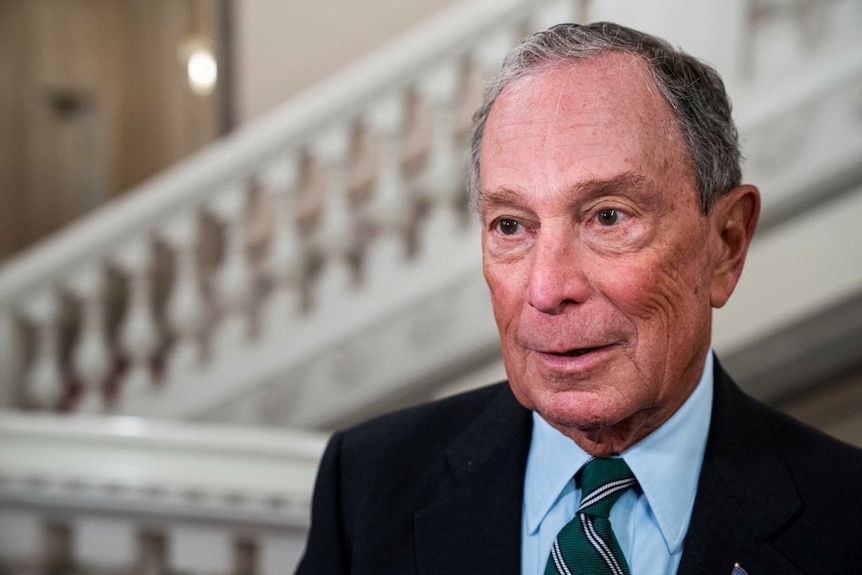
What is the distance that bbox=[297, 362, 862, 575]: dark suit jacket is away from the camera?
3.88 ft

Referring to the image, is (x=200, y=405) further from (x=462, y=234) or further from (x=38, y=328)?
(x=462, y=234)

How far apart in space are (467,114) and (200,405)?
143 cm

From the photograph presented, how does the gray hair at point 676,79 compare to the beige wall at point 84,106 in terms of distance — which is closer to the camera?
the gray hair at point 676,79

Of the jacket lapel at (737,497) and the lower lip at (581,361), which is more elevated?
the lower lip at (581,361)

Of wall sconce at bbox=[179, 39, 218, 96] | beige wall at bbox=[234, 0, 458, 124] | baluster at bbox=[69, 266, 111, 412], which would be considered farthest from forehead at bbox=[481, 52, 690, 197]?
wall sconce at bbox=[179, 39, 218, 96]

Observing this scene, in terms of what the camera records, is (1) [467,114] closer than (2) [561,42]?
No

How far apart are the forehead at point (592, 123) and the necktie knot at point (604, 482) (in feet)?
1.33

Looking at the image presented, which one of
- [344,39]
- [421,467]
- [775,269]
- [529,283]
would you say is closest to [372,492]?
[421,467]

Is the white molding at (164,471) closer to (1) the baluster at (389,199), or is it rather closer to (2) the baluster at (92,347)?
(1) the baluster at (389,199)

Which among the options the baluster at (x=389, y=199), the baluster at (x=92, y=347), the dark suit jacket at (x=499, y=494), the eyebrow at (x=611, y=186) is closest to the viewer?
the eyebrow at (x=611, y=186)

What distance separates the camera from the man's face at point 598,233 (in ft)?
3.53

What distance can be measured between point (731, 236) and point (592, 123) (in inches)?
11.5

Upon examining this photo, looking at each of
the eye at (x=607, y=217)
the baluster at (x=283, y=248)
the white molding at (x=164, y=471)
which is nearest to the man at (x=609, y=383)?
the eye at (x=607, y=217)

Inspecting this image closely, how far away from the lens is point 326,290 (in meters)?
3.11
